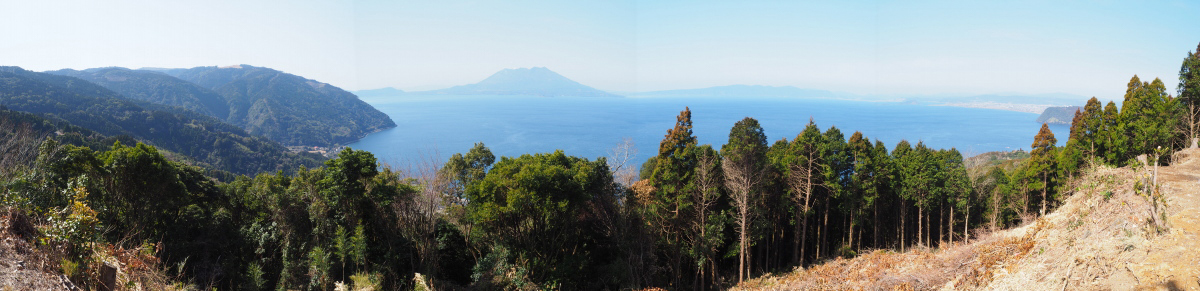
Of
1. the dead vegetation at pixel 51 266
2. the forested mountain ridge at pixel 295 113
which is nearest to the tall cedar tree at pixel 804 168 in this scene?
the dead vegetation at pixel 51 266

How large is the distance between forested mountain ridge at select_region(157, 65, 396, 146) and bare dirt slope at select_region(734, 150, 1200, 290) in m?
130

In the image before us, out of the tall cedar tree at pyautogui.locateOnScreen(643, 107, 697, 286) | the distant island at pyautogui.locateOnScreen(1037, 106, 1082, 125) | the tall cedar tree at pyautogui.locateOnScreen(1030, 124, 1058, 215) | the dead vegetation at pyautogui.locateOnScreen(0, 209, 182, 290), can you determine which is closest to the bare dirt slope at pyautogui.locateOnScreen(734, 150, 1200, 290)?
the tall cedar tree at pyautogui.locateOnScreen(643, 107, 697, 286)

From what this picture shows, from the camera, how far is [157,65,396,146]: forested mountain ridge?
12425 centimetres

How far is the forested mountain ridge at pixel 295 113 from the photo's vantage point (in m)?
124

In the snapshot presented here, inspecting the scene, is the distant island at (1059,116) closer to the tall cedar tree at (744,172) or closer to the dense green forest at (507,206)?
the dense green forest at (507,206)

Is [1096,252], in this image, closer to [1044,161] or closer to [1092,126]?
[1092,126]

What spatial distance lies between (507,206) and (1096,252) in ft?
35.1

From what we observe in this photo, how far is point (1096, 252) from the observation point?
5738 mm

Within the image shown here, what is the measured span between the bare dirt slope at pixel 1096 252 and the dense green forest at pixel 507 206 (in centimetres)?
579

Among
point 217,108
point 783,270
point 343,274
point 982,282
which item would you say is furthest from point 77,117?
point 982,282

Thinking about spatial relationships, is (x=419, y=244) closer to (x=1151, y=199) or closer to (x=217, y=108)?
(x=1151, y=199)

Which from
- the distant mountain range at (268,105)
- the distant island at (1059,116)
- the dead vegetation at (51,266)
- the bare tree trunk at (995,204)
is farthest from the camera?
the distant mountain range at (268,105)

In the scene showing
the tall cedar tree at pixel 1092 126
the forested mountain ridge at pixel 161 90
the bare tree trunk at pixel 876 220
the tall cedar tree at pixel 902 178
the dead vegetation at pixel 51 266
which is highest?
the forested mountain ridge at pixel 161 90

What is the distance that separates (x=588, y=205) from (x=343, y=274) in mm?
7222
